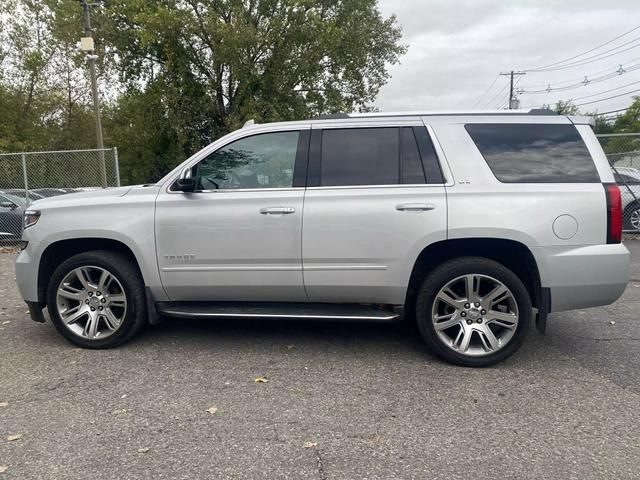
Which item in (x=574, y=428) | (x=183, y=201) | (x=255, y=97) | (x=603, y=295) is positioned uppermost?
(x=255, y=97)

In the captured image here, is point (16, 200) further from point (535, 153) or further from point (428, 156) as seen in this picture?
point (535, 153)

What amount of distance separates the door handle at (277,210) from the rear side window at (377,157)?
0.29m

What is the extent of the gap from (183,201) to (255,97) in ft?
51.2

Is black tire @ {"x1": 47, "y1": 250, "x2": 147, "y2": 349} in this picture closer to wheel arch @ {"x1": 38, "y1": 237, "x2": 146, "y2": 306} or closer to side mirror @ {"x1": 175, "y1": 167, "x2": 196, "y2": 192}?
wheel arch @ {"x1": 38, "y1": 237, "x2": 146, "y2": 306}

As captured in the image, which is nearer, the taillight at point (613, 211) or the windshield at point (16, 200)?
the taillight at point (613, 211)

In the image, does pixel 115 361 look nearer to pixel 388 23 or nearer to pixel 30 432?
pixel 30 432

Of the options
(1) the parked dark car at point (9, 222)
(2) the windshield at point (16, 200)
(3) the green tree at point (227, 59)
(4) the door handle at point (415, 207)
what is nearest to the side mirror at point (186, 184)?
(4) the door handle at point (415, 207)

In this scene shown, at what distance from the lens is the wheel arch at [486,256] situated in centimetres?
375

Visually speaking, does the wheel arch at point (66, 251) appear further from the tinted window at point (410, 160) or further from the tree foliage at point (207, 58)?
the tree foliage at point (207, 58)

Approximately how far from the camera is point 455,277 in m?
3.75

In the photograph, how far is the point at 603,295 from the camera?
367 centimetres

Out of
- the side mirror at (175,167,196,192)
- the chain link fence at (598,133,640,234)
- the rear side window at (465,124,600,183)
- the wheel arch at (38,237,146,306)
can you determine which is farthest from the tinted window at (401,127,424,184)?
the chain link fence at (598,133,640,234)

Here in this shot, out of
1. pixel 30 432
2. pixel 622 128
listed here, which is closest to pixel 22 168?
pixel 30 432

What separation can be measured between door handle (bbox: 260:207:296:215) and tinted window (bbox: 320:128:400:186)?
13.8 inches
